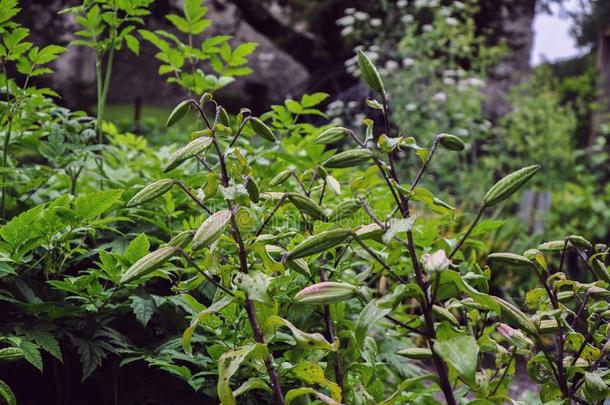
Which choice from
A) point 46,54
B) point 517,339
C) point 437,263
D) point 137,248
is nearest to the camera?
point 437,263

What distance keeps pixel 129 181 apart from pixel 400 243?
1.06 meters

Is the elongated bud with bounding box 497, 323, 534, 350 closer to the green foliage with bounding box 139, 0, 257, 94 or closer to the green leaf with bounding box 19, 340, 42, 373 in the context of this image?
the green leaf with bounding box 19, 340, 42, 373

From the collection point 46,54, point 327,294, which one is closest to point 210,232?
point 327,294

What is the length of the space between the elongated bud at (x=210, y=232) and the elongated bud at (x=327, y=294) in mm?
159

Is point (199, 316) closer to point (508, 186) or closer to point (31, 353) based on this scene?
point (31, 353)

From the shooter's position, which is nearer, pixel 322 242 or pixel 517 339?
pixel 322 242

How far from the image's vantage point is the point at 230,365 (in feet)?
3.21

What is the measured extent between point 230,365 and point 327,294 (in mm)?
186

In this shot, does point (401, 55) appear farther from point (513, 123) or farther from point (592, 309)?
point (592, 309)

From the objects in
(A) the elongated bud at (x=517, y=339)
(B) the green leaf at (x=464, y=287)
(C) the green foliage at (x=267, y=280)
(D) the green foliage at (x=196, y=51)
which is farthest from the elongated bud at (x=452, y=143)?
(D) the green foliage at (x=196, y=51)

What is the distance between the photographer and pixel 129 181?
5.94 feet

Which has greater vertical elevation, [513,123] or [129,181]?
[129,181]

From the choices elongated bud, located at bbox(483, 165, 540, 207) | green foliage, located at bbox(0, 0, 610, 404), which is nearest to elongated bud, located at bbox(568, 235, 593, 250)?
green foliage, located at bbox(0, 0, 610, 404)

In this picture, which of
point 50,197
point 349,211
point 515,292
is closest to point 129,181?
point 50,197
